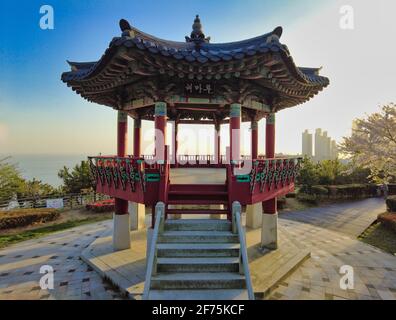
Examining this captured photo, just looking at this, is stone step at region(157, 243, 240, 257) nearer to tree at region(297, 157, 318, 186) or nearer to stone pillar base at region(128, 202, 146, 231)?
stone pillar base at region(128, 202, 146, 231)

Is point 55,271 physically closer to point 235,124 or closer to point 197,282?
point 197,282

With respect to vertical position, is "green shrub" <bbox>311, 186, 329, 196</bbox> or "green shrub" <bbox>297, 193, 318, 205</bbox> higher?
"green shrub" <bbox>311, 186, 329, 196</bbox>

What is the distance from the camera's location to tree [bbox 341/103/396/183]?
720 inches

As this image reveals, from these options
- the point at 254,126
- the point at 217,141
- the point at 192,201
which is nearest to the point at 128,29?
the point at 192,201

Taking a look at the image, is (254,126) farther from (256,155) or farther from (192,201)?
(192,201)

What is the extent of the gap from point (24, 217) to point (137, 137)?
12.3 metres

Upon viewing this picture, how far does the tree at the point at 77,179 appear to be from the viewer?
26812mm

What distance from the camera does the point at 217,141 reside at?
1537 cm

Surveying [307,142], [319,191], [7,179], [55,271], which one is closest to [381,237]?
[319,191]

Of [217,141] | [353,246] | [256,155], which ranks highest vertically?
[217,141]

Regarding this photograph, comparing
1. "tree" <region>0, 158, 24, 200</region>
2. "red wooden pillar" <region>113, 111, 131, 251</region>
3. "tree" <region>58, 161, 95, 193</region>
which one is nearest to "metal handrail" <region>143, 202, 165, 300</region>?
"red wooden pillar" <region>113, 111, 131, 251</region>

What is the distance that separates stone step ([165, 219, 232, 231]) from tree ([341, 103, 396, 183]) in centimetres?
1833
